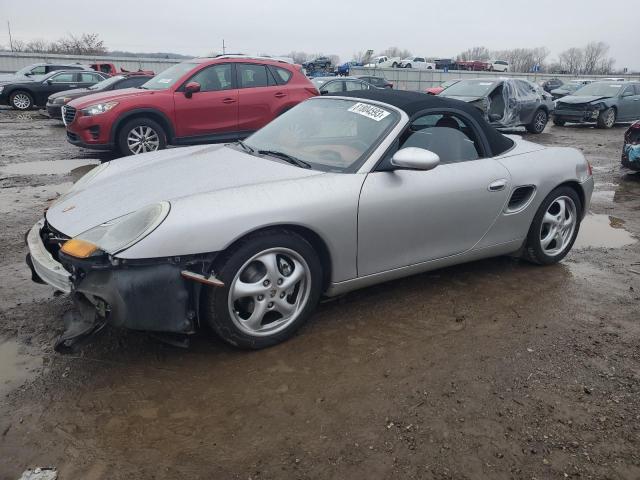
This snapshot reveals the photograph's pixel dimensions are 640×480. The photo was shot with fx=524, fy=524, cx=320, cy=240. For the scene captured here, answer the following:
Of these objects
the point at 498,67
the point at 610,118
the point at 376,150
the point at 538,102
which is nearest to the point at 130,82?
the point at 538,102

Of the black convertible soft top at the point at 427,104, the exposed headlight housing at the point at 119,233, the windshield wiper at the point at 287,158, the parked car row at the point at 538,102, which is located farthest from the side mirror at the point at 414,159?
the parked car row at the point at 538,102

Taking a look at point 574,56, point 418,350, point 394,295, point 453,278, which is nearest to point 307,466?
point 418,350

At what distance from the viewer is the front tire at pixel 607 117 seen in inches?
649

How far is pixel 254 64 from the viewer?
9141mm

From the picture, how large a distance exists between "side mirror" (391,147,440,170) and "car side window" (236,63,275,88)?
6.33m

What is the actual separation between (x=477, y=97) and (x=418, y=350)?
1126 centimetres

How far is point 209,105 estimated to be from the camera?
863 centimetres

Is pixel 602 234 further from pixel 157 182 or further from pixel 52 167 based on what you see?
pixel 52 167

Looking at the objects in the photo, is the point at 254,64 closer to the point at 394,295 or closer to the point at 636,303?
the point at 394,295

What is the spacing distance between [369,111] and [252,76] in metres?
5.86

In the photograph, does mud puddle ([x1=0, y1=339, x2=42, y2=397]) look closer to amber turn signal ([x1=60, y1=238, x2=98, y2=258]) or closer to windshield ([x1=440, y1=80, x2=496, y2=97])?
amber turn signal ([x1=60, y1=238, x2=98, y2=258])

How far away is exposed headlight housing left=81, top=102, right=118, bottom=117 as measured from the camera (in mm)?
8344

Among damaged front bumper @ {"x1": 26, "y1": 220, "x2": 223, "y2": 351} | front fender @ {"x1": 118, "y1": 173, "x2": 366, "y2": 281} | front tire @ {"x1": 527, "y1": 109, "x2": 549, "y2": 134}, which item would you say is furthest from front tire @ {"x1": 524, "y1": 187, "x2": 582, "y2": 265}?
front tire @ {"x1": 527, "y1": 109, "x2": 549, "y2": 134}

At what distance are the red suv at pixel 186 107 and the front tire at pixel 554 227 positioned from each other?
18.9 feet
